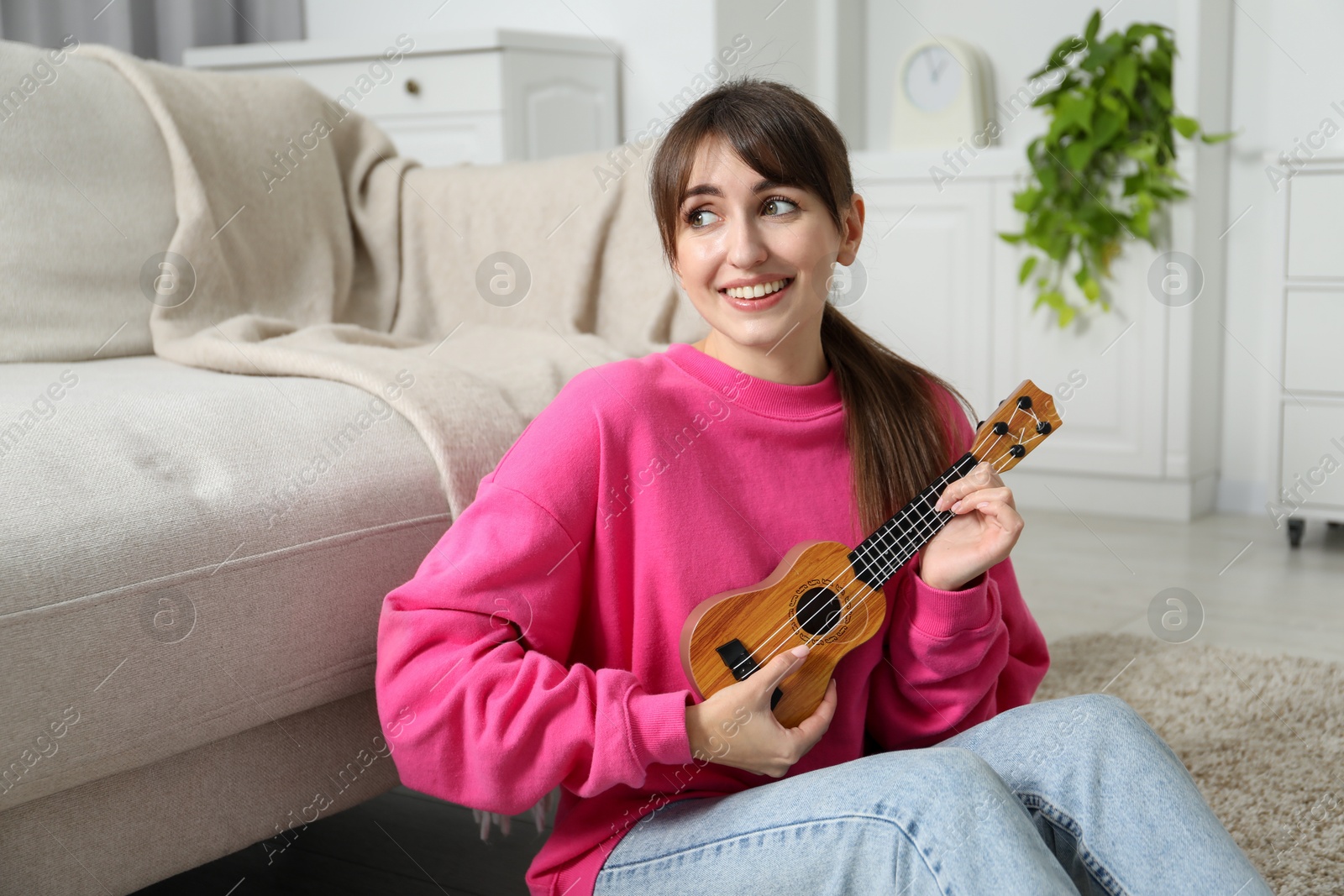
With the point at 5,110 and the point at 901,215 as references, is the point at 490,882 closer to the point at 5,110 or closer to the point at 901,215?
the point at 5,110

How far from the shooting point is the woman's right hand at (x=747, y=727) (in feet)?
2.48

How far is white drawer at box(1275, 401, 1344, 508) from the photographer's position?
2176 mm

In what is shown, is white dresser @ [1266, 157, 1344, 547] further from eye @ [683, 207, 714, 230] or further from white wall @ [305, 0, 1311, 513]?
eye @ [683, 207, 714, 230]

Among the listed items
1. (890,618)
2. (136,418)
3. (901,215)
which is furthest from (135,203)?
(901,215)

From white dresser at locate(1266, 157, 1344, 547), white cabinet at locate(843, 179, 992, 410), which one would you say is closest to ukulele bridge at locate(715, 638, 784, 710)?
white dresser at locate(1266, 157, 1344, 547)

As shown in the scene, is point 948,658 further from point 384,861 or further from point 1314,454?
point 1314,454

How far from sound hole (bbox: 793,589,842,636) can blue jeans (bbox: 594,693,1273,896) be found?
10 cm

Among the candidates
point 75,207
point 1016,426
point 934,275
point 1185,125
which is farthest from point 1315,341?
point 75,207

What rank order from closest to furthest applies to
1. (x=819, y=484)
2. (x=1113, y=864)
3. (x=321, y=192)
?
(x=1113, y=864), (x=819, y=484), (x=321, y=192)

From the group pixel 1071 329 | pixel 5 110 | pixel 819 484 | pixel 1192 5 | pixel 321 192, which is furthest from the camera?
pixel 1071 329

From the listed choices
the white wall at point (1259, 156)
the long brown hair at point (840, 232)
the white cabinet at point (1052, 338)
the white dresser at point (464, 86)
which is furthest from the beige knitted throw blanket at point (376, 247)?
the white wall at point (1259, 156)

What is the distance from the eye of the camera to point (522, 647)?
31.1 inches

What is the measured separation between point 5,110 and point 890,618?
1074 millimetres

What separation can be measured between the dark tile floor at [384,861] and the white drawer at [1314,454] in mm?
1633
